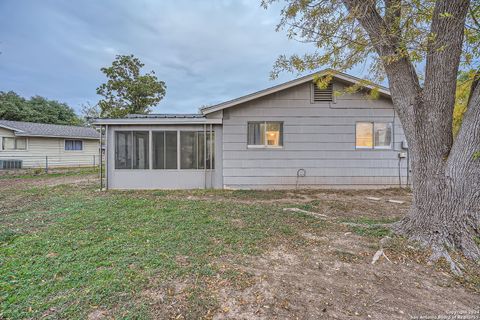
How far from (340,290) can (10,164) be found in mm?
19629

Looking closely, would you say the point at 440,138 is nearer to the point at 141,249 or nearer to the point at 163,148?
the point at 141,249

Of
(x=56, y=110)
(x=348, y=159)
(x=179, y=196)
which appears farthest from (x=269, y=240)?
(x=56, y=110)

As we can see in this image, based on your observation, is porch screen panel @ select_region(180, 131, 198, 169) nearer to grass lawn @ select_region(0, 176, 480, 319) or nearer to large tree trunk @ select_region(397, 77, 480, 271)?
grass lawn @ select_region(0, 176, 480, 319)

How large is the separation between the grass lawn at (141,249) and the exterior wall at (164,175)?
4.94ft

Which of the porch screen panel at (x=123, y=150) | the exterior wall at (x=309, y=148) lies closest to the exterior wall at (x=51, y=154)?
the porch screen panel at (x=123, y=150)

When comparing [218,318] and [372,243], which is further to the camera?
[372,243]

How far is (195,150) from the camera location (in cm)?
757

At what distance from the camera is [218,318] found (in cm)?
178

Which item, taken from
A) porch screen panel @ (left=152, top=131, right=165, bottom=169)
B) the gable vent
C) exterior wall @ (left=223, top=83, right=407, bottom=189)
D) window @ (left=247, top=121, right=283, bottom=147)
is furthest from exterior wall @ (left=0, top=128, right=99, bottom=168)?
the gable vent

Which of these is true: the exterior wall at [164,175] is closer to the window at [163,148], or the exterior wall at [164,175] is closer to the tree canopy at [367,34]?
the window at [163,148]

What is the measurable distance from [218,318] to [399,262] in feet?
8.07

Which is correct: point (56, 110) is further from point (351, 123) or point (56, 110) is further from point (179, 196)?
point (351, 123)

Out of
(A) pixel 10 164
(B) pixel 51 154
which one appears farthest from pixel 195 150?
(B) pixel 51 154

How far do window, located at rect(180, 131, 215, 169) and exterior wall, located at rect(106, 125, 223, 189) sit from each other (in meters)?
0.15
